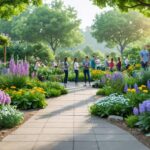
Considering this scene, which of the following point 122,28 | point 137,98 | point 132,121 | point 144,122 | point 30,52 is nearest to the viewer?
point 144,122

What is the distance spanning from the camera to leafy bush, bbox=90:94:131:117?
11.0 m

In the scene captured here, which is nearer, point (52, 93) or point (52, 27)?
point (52, 93)

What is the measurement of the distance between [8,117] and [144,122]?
133 inches

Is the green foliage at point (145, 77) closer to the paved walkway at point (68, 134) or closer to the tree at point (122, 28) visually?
the paved walkway at point (68, 134)

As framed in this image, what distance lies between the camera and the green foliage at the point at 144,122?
8602 mm

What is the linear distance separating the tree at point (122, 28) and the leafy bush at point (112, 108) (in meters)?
55.2

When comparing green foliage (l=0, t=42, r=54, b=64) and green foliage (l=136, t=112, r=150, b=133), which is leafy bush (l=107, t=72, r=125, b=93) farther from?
green foliage (l=0, t=42, r=54, b=64)

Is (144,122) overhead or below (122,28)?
below

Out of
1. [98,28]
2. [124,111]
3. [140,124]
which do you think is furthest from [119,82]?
[98,28]

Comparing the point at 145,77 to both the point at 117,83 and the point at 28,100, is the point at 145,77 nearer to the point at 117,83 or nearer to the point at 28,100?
the point at 117,83

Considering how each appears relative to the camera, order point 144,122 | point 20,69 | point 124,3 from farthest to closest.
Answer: point 124,3 → point 20,69 → point 144,122

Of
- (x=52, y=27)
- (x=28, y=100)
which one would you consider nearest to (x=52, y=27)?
(x=52, y=27)

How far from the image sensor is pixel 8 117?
9719 mm

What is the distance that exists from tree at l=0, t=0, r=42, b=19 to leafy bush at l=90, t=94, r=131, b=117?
27.4ft
